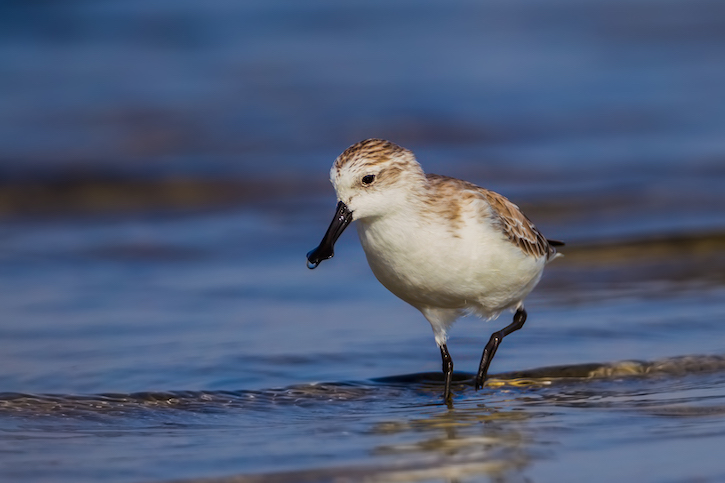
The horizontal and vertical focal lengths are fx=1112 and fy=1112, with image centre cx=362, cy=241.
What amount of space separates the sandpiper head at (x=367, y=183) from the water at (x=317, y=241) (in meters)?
1.03

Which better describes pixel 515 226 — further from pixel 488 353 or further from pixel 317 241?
pixel 317 241

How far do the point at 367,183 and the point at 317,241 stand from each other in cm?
486

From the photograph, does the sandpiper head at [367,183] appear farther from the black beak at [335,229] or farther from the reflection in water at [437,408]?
the reflection in water at [437,408]

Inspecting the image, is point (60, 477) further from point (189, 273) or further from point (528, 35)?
point (528, 35)

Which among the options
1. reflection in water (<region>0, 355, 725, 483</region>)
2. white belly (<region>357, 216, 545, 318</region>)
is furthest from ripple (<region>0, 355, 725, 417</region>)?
white belly (<region>357, 216, 545, 318</region>)

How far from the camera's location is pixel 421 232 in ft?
18.7

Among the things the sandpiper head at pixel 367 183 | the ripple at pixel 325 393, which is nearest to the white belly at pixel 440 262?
the sandpiper head at pixel 367 183

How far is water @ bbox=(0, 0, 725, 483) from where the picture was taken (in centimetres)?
515

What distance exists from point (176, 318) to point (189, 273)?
1470mm

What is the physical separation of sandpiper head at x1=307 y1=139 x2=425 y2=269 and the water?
3.39 feet

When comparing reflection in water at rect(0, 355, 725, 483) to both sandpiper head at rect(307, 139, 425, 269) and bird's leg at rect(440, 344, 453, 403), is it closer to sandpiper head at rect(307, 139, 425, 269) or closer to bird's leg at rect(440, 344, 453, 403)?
bird's leg at rect(440, 344, 453, 403)

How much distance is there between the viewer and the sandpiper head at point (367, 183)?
5609 millimetres

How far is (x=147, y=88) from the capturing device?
18.1 m

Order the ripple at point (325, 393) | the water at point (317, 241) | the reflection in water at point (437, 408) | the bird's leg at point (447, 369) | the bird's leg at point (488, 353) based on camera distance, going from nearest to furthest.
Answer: the reflection in water at point (437, 408) → the water at point (317, 241) → the ripple at point (325, 393) → the bird's leg at point (447, 369) → the bird's leg at point (488, 353)
